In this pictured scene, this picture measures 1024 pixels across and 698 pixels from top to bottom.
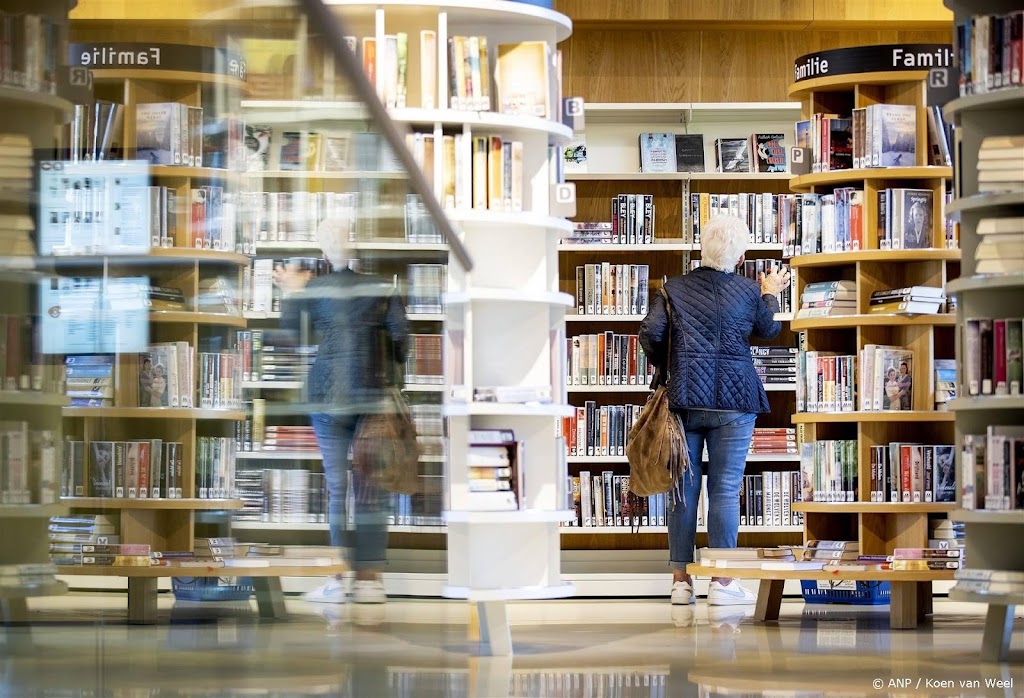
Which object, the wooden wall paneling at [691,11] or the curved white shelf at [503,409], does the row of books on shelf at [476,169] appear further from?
the wooden wall paneling at [691,11]

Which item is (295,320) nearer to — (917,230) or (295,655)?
(295,655)

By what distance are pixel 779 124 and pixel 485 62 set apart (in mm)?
3794

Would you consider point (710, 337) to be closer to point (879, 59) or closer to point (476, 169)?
point (879, 59)

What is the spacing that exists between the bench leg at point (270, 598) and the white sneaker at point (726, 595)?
15.8 feet

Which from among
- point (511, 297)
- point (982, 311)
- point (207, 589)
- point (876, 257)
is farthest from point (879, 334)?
point (207, 589)

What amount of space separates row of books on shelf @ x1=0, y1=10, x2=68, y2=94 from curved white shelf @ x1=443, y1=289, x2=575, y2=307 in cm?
336

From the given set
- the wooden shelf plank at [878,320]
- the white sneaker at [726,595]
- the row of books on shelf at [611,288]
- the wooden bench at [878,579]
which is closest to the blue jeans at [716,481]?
the white sneaker at [726,595]

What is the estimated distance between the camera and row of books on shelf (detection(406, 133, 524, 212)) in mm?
4430

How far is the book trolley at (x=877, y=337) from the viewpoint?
541 cm

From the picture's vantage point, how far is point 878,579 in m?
5.08

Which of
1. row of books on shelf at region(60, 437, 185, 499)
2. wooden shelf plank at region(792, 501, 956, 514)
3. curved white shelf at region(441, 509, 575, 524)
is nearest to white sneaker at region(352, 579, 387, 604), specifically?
row of books on shelf at region(60, 437, 185, 499)

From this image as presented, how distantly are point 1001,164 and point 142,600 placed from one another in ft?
13.2

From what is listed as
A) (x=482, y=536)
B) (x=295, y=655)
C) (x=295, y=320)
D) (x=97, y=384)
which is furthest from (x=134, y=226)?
(x=482, y=536)

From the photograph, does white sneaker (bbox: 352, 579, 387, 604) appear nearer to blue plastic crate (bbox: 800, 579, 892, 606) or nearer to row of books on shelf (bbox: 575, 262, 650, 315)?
blue plastic crate (bbox: 800, 579, 892, 606)
